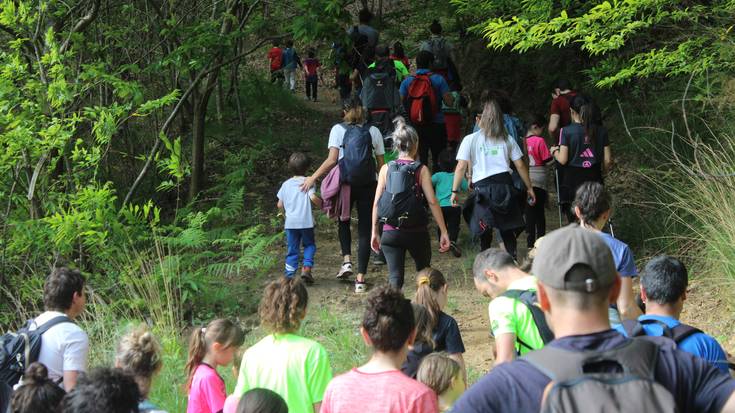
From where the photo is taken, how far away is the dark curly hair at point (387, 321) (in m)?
3.86

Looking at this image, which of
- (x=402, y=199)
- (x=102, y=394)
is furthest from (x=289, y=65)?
(x=102, y=394)

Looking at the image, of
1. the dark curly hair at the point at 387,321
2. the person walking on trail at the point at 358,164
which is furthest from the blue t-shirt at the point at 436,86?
the dark curly hair at the point at 387,321

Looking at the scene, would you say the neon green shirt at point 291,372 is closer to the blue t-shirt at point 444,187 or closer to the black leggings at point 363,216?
the black leggings at point 363,216

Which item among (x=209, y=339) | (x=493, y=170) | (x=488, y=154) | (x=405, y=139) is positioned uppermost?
(x=405, y=139)

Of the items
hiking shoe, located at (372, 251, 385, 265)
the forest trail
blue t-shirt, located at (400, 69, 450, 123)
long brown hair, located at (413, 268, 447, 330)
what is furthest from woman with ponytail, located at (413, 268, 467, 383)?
blue t-shirt, located at (400, 69, 450, 123)

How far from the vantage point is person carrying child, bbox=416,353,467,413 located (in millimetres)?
4371

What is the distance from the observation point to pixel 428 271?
18.0ft

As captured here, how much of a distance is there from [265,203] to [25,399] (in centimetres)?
983

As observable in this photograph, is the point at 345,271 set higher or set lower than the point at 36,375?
lower

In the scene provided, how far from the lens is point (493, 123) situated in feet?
28.3

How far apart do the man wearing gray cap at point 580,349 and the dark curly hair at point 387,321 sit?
1.28 meters

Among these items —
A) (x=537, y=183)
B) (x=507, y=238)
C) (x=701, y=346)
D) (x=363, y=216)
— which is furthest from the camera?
(x=537, y=183)

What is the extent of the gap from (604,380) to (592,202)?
3.14 meters

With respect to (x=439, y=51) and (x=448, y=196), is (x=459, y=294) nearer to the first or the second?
(x=448, y=196)
